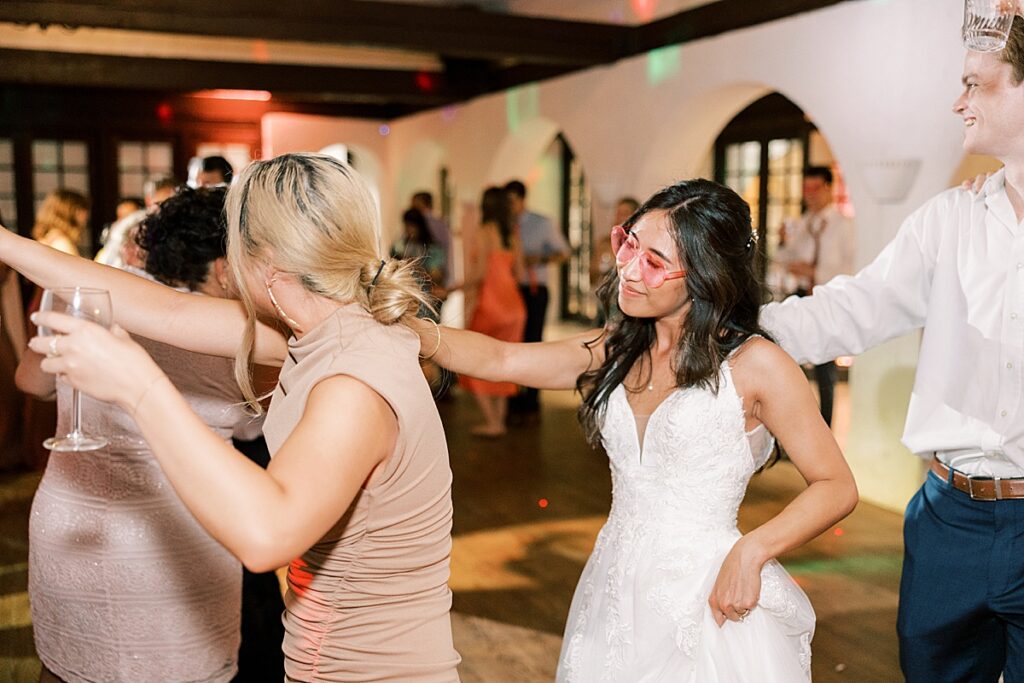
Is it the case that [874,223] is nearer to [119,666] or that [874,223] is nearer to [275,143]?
[119,666]

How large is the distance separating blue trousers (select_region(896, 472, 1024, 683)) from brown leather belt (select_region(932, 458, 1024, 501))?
12 mm

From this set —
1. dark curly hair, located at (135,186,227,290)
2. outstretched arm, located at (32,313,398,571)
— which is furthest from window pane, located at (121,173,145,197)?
outstretched arm, located at (32,313,398,571)

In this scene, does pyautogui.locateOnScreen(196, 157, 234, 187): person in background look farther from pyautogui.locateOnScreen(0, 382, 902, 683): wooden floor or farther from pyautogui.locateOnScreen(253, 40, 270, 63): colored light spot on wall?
pyautogui.locateOnScreen(253, 40, 270, 63): colored light spot on wall

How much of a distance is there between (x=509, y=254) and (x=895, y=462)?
2.96 meters

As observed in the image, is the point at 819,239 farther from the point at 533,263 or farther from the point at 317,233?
the point at 317,233

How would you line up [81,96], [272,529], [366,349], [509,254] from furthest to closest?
[81,96] → [509,254] → [366,349] → [272,529]

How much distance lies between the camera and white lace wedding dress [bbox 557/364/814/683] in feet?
6.09

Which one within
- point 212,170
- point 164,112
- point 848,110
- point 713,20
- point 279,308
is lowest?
point 279,308

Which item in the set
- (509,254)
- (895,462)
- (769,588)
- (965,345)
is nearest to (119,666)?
(769,588)

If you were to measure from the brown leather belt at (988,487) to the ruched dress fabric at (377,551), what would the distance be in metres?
1.15

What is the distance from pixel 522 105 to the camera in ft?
31.1

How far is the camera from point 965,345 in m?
2.06

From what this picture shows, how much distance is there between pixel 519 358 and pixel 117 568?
886mm

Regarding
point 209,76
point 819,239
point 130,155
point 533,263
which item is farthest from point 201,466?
point 130,155
